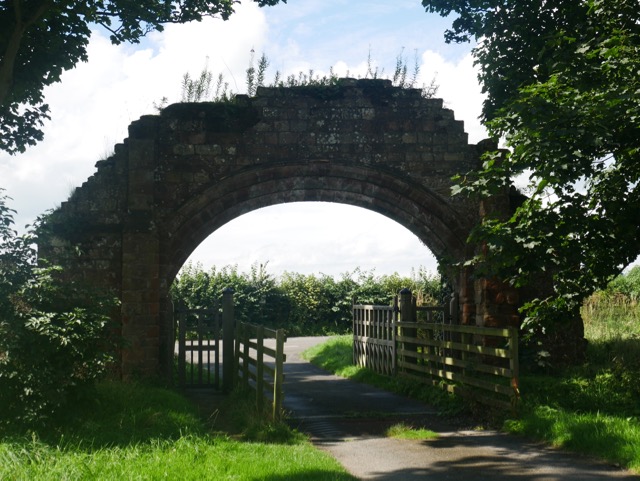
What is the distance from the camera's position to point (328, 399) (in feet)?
39.6

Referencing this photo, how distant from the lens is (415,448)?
8.09 metres

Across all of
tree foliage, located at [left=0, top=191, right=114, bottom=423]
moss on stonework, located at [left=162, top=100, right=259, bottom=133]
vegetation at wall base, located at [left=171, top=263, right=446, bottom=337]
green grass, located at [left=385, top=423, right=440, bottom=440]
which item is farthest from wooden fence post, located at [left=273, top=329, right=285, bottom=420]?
vegetation at wall base, located at [left=171, top=263, right=446, bottom=337]

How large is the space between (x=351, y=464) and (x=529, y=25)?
28.4 feet

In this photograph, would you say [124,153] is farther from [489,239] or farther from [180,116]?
[489,239]

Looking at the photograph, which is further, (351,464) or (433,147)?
(433,147)

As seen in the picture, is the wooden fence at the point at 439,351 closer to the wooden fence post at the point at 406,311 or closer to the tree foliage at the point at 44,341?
the wooden fence post at the point at 406,311

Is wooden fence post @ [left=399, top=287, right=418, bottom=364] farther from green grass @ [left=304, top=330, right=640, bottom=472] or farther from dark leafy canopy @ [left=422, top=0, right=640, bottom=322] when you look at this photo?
dark leafy canopy @ [left=422, top=0, right=640, bottom=322]

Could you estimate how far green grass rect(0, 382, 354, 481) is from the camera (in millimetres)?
6418

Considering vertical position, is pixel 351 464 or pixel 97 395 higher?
pixel 97 395

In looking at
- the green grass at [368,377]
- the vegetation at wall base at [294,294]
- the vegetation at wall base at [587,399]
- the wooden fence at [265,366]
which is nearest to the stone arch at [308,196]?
the wooden fence at [265,366]

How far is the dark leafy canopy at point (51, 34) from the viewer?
35.6 feet

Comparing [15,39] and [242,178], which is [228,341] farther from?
[15,39]

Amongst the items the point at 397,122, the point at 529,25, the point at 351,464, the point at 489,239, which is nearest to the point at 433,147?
the point at 397,122

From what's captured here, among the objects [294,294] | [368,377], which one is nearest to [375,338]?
[368,377]
